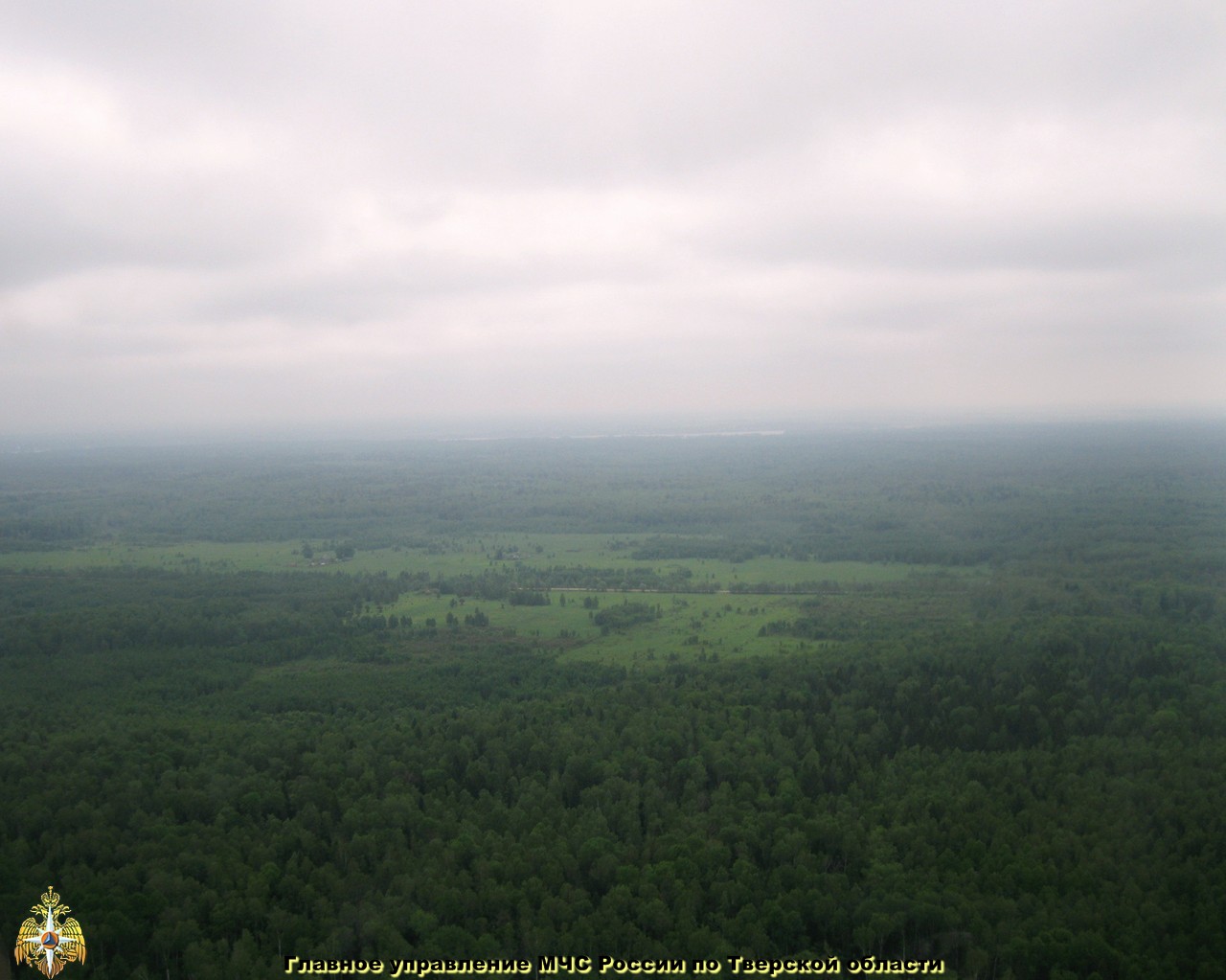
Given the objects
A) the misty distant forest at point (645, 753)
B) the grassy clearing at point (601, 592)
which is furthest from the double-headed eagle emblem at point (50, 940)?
the grassy clearing at point (601, 592)

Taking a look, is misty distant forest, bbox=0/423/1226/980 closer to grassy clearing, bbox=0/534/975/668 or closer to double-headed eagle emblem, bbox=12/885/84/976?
double-headed eagle emblem, bbox=12/885/84/976

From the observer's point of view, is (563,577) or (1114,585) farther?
(563,577)

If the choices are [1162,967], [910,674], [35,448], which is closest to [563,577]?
[910,674]

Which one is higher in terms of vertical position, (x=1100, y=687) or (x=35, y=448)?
(x=35, y=448)

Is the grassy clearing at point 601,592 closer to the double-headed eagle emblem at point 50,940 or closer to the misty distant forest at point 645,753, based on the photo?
the misty distant forest at point 645,753

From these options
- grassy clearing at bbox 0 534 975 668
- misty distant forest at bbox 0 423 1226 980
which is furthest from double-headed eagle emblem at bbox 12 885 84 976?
grassy clearing at bbox 0 534 975 668

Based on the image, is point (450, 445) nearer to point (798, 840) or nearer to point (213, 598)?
point (213, 598)

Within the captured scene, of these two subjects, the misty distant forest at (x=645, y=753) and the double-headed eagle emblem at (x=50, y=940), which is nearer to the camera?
the double-headed eagle emblem at (x=50, y=940)
